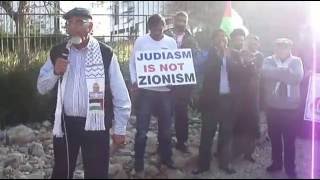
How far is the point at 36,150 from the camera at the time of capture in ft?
21.9

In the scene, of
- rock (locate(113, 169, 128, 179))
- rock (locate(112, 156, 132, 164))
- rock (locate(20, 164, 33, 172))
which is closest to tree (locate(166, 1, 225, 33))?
rock (locate(112, 156, 132, 164))

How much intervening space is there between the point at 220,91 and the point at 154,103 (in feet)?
2.29

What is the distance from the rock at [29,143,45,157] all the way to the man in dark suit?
2065 millimetres

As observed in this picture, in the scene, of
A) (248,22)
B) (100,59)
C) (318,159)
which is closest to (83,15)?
(100,59)

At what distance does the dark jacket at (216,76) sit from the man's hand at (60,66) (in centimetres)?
224

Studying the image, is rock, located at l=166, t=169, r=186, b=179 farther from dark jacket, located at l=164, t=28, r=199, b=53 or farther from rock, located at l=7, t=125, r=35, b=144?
rock, located at l=7, t=125, r=35, b=144

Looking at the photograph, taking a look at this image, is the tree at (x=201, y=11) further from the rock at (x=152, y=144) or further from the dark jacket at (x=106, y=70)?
the dark jacket at (x=106, y=70)

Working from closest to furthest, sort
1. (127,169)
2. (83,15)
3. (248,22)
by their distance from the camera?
(83,15) → (127,169) → (248,22)

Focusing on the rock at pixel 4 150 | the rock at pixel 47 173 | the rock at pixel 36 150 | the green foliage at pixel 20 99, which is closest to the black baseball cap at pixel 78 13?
the rock at pixel 47 173

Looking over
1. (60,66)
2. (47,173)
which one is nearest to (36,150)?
(47,173)

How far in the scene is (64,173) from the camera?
4039 mm

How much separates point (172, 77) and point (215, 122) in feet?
2.23

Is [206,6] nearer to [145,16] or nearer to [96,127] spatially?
[145,16]

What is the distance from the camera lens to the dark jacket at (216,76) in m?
5.66
